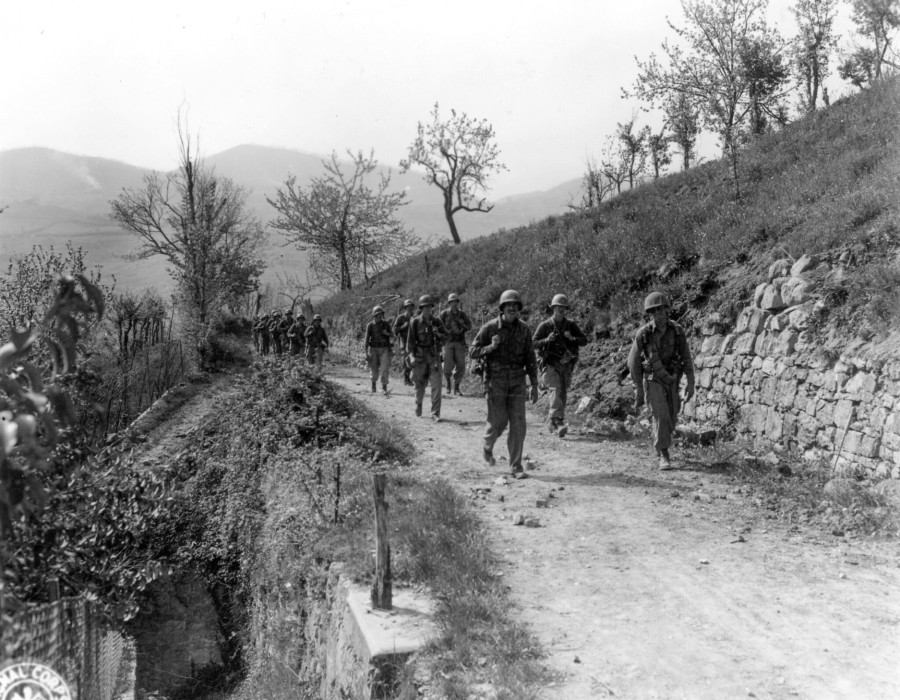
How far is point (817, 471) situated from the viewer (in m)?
7.32

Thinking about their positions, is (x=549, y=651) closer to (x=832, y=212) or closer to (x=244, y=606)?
(x=244, y=606)

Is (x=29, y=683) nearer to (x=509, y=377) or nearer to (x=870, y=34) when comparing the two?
(x=509, y=377)

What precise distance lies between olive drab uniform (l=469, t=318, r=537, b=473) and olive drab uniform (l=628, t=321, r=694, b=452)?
4.22ft

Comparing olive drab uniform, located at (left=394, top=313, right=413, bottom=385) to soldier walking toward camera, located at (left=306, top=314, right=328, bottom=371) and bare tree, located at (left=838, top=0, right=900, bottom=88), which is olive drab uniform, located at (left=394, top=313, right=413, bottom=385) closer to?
soldier walking toward camera, located at (left=306, top=314, right=328, bottom=371)

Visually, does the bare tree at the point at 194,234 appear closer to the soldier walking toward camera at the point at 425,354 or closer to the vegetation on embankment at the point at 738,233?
the vegetation on embankment at the point at 738,233

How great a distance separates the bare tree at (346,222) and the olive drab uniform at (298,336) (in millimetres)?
19803

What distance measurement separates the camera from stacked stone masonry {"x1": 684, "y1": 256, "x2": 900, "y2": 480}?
6781 millimetres

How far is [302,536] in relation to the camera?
293 inches

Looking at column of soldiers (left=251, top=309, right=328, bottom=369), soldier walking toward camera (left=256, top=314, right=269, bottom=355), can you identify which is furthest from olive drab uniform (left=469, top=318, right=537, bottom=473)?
soldier walking toward camera (left=256, top=314, right=269, bottom=355)

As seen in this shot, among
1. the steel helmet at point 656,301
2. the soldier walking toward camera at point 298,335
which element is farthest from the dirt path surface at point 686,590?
the soldier walking toward camera at point 298,335

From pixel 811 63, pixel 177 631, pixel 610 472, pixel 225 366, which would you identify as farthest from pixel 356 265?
pixel 610 472

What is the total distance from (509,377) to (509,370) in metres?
0.08

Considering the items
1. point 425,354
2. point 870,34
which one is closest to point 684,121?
point 870,34

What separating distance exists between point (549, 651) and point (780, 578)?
1973 mm
